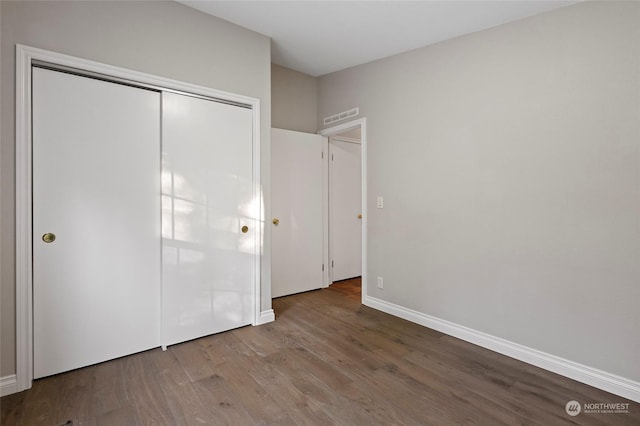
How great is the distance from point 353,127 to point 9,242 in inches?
124

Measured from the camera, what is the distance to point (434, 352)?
2.52 m

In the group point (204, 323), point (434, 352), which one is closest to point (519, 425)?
point (434, 352)

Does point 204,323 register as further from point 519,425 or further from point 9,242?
point 519,425

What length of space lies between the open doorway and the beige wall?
0.32 meters

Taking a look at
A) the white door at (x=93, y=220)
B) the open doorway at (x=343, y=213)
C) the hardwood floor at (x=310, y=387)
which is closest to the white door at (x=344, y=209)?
the open doorway at (x=343, y=213)

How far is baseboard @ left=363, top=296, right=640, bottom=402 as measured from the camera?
2007 mm

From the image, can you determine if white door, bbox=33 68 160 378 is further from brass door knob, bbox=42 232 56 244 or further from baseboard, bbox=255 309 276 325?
baseboard, bbox=255 309 276 325

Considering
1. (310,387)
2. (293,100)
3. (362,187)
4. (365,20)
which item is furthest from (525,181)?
(293,100)

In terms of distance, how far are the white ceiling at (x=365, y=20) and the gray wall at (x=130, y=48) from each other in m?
0.19

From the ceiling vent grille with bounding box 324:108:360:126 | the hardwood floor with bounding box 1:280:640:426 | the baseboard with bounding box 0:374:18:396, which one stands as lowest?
the hardwood floor with bounding box 1:280:640:426

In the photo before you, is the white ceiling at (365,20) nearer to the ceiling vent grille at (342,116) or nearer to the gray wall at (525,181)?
the gray wall at (525,181)

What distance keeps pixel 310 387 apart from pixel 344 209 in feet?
8.85

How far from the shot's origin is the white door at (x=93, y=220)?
206 cm

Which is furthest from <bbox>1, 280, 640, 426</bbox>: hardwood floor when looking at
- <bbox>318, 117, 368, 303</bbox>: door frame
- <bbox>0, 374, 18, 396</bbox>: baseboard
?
<bbox>318, 117, 368, 303</bbox>: door frame
